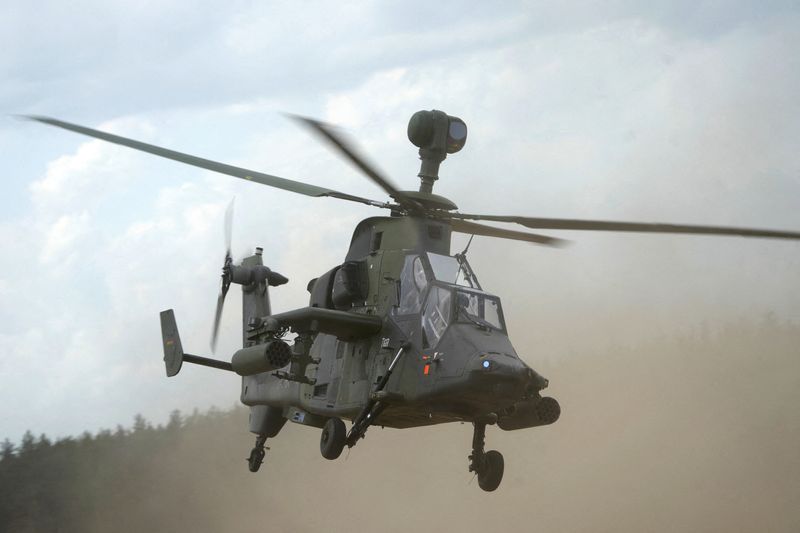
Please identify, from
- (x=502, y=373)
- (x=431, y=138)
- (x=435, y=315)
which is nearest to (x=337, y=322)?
(x=435, y=315)

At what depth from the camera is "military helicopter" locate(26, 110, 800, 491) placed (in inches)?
443

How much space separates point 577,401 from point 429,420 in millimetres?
7722

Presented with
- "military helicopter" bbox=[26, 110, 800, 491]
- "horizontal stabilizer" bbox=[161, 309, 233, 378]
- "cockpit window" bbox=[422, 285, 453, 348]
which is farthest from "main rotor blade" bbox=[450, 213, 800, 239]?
"horizontal stabilizer" bbox=[161, 309, 233, 378]

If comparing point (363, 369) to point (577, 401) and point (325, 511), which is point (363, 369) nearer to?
point (577, 401)

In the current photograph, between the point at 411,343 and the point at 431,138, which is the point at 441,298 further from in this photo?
the point at 431,138

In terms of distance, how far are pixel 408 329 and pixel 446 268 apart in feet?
2.94

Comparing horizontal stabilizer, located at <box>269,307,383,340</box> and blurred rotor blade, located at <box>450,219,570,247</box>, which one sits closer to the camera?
→ horizontal stabilizer, located at <box>269,307,383,340</box>

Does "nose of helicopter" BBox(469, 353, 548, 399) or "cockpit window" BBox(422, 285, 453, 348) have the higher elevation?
"cockpit window" BBox(422, 285, 453, 348)

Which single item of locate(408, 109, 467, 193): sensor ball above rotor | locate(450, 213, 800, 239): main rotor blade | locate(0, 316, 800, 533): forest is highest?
locate(408, 109, 467, 193): sensor ball above rotor

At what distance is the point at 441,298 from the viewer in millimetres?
11773

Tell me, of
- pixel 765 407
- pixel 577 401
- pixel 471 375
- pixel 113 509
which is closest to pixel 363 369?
pixel 471 375

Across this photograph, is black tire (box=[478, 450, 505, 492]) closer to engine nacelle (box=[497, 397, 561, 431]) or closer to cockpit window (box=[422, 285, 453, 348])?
engine nacelle (box=[497, 397, 561, 431])

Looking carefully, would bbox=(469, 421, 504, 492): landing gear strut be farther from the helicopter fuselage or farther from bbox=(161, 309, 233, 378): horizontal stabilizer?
bbox=(161, 309, 233, 378): horizontal stabilizer

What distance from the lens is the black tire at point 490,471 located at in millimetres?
12250
